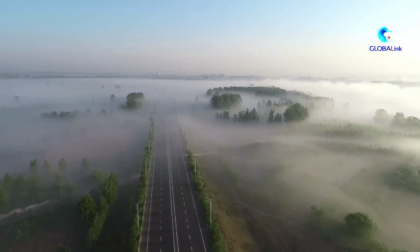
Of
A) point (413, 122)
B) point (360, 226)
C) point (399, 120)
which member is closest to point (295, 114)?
point (399, 120)

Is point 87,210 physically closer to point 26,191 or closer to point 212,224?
point 26,191

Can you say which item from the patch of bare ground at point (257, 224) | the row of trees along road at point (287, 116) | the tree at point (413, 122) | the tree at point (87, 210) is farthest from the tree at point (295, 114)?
the tree at point (87, 210)

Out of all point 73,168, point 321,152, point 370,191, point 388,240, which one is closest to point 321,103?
point 321,152

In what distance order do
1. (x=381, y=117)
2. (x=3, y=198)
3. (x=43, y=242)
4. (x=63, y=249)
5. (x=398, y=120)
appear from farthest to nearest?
(x=381, y=117), (x=398, y=120), (x=3, y=198), (x=43, y=242), (x=63, y=249)

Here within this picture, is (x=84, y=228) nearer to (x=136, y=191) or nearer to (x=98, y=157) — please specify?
(x=136, y=191)

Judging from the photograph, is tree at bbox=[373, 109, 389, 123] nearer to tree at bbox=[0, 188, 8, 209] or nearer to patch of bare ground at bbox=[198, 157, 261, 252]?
patch of bare ground at bbox=[198, 157, 261, 252]

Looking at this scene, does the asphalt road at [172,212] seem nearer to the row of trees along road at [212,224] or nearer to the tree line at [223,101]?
the row of trees along road at [212,224]
